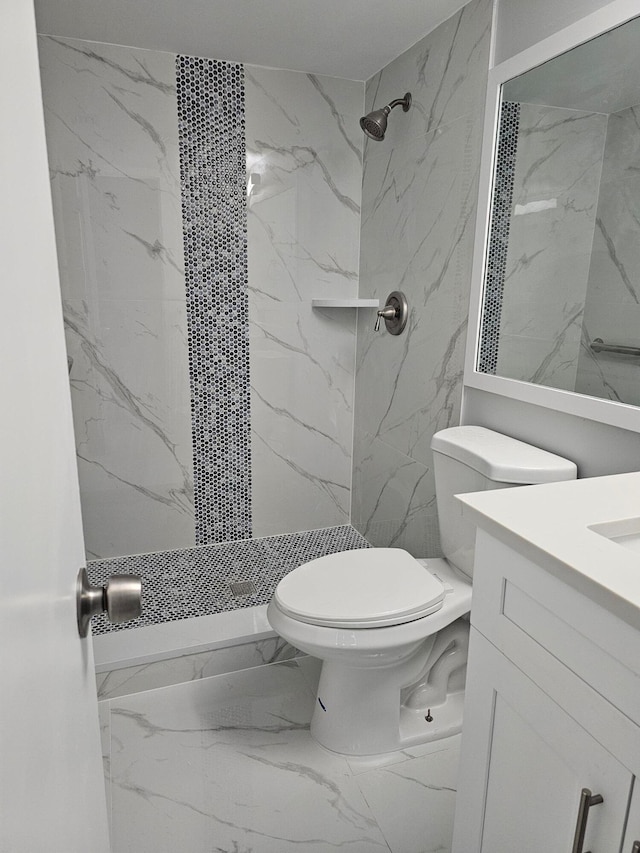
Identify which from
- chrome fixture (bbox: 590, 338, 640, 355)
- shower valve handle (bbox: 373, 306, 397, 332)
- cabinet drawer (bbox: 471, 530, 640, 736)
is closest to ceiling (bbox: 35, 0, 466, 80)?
shower valve handle (bbox: 373, 306, 397, 332)

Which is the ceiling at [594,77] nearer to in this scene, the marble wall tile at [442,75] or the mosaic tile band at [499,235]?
the mosaic tile band at [499,235]

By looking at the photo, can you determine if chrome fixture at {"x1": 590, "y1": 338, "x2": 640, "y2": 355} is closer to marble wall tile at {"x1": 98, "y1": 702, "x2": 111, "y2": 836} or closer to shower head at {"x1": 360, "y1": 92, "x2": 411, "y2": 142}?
shower head at {"x1": 360, "y1": 92, "x2": 411, "y2": 142}

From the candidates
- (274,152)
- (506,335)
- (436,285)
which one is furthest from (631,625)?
(274,152)

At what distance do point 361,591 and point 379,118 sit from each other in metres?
1.57

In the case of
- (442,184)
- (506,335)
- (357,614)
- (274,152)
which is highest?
(274,152)

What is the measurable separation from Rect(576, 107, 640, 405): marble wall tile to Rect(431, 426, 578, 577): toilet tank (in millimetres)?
218

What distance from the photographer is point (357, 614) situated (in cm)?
151

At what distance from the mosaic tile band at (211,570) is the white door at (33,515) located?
5.04 feet

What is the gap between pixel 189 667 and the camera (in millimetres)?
1958

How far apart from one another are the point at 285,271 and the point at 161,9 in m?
1.00

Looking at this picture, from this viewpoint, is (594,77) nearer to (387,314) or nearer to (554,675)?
(387,314)

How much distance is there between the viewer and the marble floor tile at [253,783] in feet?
4.75

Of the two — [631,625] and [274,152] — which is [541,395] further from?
[274,152]

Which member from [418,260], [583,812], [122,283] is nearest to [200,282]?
[122,283]
